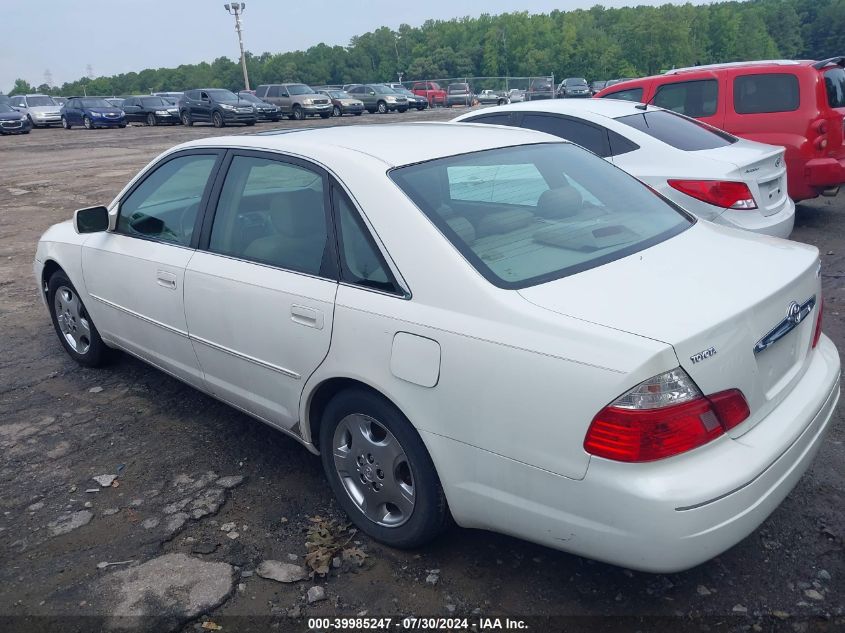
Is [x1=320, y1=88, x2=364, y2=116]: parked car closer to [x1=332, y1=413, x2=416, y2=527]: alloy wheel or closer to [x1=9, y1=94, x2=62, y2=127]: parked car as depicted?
[x1=9, y1=94, x2=62, y2=127]: parked car

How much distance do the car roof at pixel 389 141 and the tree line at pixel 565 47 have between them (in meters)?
88.7

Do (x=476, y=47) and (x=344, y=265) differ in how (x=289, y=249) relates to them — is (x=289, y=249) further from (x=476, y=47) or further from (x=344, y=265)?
(x=476, y=47)

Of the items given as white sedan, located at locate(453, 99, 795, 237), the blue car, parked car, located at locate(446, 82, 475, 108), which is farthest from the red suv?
parked car, located at locate(446, 82, 475, 108)

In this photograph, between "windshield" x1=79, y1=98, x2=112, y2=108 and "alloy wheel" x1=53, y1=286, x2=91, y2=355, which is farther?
"windshield" x1=79, y1=98, x2=112, y2=108

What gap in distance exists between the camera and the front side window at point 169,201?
3896 millimetres

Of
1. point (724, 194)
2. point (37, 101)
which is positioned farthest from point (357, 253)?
point (37, 101)

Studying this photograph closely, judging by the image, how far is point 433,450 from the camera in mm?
2674

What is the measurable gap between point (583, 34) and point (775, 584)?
4289 inches

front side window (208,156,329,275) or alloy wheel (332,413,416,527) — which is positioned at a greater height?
front side window (208,156,329,275)

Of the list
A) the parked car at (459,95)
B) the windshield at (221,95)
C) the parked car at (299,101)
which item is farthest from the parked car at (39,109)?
the parked car at (459,95)

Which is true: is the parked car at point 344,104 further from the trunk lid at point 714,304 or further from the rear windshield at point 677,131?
the trunk lid at point 714,304

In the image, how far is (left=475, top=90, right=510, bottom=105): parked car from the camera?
44.8 meters

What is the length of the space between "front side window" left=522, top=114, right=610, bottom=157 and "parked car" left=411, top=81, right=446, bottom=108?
43226mm

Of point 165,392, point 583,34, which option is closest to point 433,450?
point 165,392
